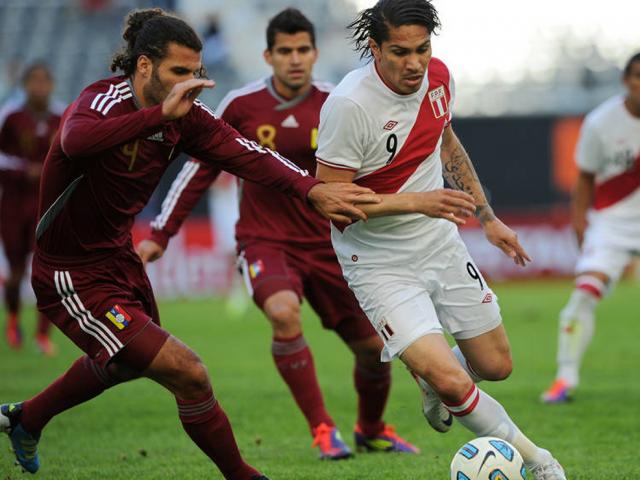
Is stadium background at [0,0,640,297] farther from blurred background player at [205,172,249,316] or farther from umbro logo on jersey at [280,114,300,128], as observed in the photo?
umbro logo on jersey at [280,114,300,128]

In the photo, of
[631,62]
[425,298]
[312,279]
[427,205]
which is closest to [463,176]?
[425,298]

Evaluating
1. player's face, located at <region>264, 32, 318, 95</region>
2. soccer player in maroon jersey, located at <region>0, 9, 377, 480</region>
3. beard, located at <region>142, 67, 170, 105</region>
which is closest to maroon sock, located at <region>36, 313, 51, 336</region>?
player's face, located at <region>264, 32, 318, 95</region>

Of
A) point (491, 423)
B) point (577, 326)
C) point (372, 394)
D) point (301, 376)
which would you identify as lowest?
point (577, 326)

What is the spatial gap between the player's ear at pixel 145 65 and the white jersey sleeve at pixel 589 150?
16.3 feet

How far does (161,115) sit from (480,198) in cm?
200

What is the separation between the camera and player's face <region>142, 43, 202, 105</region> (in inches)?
208

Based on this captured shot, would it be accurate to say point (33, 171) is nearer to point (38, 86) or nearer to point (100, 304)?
point (38, 86)

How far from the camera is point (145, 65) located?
5.37 meters

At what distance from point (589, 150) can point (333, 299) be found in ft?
10.1

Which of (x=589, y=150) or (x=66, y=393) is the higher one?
(x=589, y=150)

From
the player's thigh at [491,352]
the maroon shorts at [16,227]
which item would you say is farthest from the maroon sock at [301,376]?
the maroon shorts at [16,227]

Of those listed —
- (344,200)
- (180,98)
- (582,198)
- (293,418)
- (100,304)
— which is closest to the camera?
Result: (180,98)

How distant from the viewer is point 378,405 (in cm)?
739

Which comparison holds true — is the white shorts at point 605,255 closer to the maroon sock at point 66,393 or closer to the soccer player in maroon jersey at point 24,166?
the maroon sock at point 66,393
